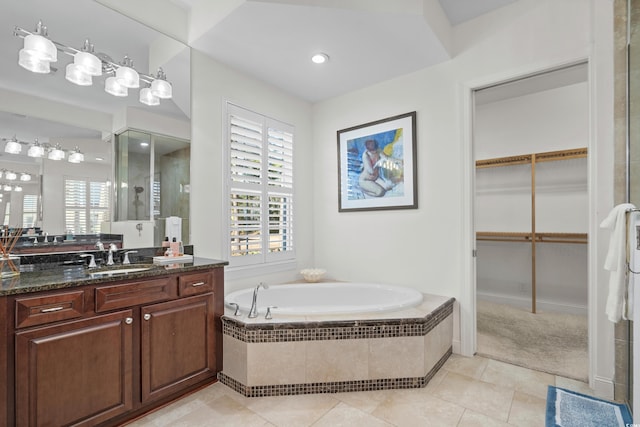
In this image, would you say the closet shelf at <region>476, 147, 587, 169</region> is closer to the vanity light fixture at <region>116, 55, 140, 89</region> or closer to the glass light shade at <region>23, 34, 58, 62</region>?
the vanity light fixture at <region>116, 55, 140, 89</region>

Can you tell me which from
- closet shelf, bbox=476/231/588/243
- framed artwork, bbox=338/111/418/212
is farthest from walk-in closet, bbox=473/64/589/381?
framed artwork, bbox=338/111/418/212

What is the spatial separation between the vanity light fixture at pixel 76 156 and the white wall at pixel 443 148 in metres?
2.36

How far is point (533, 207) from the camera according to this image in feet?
12.7

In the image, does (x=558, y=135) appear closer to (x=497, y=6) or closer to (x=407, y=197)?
(x=497, y=6)

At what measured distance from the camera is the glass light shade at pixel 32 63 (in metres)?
1.89

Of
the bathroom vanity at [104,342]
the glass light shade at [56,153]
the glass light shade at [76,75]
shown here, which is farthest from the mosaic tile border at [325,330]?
the glass light shade at [76,75]

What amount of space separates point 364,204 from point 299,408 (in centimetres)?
207

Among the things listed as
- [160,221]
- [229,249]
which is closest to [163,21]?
[160,221]

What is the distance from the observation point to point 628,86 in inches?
80.7

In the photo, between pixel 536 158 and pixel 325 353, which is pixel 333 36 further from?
pixel 536 158

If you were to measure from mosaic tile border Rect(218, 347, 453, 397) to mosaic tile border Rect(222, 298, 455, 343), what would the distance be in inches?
12.4

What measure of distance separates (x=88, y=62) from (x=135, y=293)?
5.08 feet

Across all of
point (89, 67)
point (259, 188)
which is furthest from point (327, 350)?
point (89, 67)

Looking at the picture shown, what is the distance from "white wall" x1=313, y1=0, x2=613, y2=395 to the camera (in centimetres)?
228
